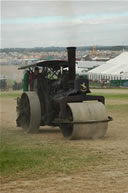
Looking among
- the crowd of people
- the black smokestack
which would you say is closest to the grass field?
the crowd of people

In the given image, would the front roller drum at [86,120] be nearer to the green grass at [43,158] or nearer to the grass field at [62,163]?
the grass field at [62,163]

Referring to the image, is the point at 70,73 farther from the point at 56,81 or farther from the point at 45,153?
the point at 45,153

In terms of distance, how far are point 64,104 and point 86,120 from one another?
736mm

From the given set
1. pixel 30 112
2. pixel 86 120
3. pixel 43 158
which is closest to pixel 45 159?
pixel 43 158

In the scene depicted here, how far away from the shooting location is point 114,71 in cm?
6738

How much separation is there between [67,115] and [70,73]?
1.25 metres

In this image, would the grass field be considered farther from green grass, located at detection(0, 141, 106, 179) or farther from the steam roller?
the steam roller

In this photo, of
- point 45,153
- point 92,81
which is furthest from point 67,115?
point 92,81

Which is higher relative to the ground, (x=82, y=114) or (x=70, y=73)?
(x=70, y=73)

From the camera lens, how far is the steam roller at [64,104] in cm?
1248

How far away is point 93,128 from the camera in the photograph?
12539 mm

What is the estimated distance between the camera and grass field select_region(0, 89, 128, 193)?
756 cm

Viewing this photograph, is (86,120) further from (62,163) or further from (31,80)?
(62,163)

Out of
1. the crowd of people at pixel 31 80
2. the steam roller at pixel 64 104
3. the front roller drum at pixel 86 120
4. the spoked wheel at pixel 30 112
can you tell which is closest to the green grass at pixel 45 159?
the front roller drum at pixel 86 120
